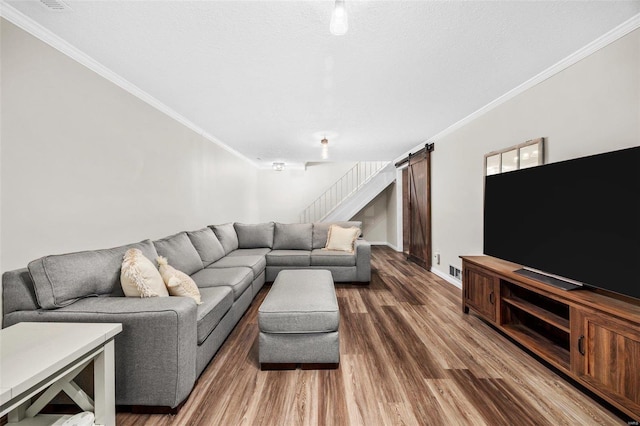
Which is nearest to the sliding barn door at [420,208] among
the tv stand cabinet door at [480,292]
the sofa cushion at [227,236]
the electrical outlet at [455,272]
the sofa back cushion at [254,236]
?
the electrical outlet at [455,272]

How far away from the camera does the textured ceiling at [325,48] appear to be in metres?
1.58

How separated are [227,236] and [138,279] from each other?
2487mm

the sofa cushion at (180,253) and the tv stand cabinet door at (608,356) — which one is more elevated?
the sofa cushion at (180,253)

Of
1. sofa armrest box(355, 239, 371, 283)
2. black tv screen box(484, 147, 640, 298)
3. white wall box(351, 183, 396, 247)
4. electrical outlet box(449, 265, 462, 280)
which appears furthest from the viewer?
white wall box(351, 183, 396, 247)

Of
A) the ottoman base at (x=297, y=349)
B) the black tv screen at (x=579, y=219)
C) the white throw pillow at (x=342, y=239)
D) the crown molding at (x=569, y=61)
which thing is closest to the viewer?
the black tv screen at (x=579, y=219)

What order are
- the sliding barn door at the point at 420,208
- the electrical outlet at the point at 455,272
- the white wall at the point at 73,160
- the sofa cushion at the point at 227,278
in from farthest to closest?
the sliding barn door at the point at 420,208, the electrical outlet at the point at 455,272, the sofa cushion at the point at 227,278, the white wall at the point at 73,160

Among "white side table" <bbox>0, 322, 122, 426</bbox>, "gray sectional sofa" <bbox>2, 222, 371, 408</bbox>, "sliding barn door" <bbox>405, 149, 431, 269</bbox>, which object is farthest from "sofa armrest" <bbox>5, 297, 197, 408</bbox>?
"sliding barn door" <bbox>405, 149, 431, 269</bbox>

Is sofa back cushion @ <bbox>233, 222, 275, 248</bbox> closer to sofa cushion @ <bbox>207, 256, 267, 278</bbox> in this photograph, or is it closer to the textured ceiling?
sofa cushion @ <bbox>207, 256, 267, 278</bbox>

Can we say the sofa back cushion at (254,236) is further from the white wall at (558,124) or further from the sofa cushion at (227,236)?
the white wall at (558,124)

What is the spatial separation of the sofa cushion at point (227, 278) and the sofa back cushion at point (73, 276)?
0.72 metres

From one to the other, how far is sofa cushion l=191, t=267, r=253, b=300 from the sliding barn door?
10.9ft

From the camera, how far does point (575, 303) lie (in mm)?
1649

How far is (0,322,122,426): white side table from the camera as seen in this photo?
957mm

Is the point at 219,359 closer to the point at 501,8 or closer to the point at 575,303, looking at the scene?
the point at 575,303
